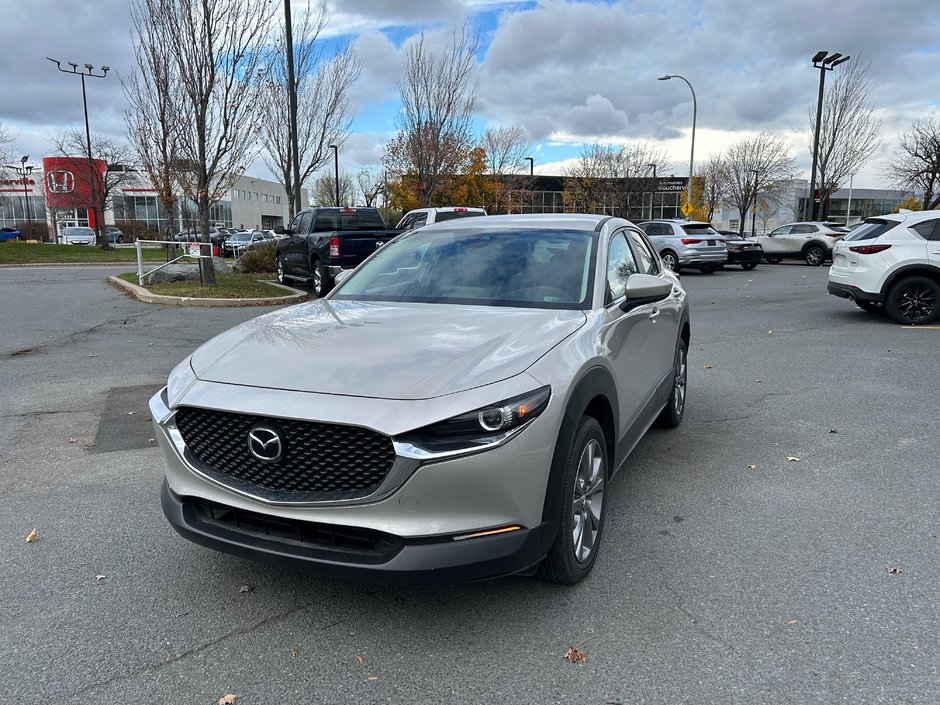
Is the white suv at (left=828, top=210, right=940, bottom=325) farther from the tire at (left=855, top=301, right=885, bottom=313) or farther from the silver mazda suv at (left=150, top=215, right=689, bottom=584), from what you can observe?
the silver mazda suv at (left=150, top=215, right=689, bottom=584)

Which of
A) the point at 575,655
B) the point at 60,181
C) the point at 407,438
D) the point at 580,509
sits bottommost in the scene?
the point at 575,655

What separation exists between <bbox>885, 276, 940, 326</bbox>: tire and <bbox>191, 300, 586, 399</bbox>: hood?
31.2 feet

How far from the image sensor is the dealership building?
52719 millimetres

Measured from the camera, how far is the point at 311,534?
Result: 2.67 metres

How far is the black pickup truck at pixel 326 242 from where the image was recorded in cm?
1433

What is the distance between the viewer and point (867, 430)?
5586 mm

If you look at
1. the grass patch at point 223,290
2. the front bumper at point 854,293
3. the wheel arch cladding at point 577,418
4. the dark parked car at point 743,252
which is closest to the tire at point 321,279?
the grass patch at point 223,290

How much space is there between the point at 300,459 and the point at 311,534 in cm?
30


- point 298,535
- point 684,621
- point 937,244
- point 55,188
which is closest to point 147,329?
point 298,535

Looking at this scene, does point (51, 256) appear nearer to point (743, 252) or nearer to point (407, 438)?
point (743, 252)

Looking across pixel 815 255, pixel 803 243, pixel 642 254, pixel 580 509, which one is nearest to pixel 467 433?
pixel 580 509

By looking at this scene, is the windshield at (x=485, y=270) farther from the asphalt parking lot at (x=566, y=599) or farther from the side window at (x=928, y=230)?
the side window at (x=928, y=230)

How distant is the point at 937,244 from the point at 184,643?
11.5 meters

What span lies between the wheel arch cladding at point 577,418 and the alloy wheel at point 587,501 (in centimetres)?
20
